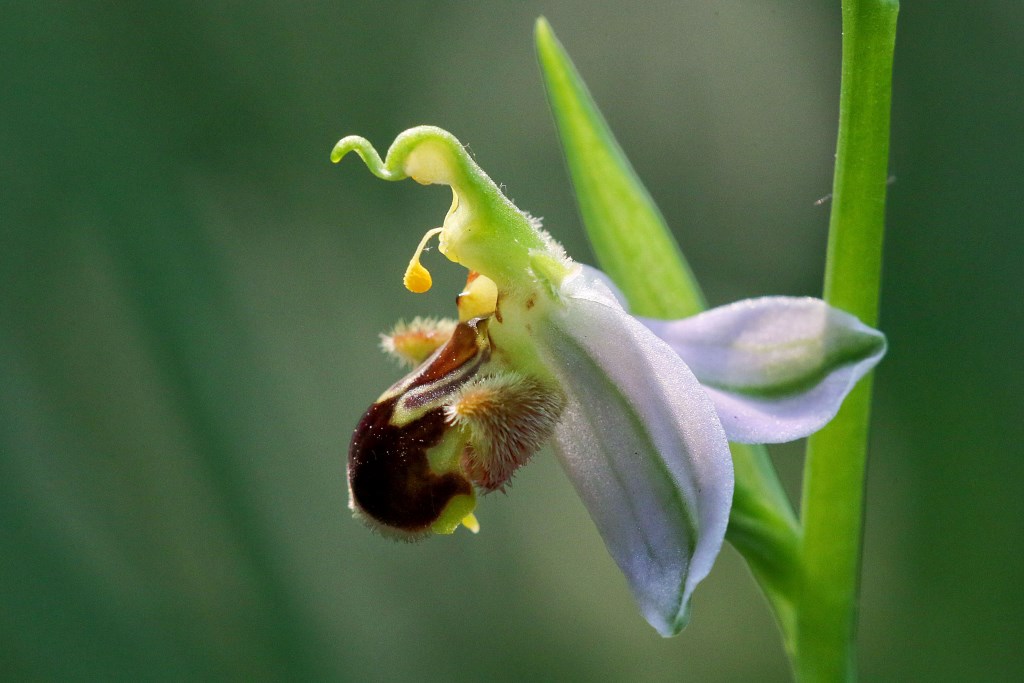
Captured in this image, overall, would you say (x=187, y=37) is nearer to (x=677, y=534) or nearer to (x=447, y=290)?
(x=447, y=290)

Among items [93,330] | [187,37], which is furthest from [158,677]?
[187,37]

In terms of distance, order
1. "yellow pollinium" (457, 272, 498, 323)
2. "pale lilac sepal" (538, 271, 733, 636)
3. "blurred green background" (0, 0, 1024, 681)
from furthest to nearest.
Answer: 1. "blurred green background" (0, 0, 1024, 681)
2. "yellow pollinium" (457, 272, 498, 323)
3. "pale lilac sepal" (538, 271, 733, 636)

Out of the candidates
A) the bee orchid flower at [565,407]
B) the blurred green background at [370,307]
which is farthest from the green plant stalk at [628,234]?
the blurred green background at [370,307]

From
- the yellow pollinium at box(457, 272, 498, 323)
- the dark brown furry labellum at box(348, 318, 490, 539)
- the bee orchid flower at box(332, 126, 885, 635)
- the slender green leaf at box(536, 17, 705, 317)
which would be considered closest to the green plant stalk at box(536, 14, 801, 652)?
the slender green leaf at box(536, 17, 705, 317)

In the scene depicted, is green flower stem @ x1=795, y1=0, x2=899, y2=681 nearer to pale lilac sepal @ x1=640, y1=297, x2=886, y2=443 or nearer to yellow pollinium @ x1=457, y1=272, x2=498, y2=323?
pale lilac sepal @ x1=640, y1=297, x2=886, y2=443

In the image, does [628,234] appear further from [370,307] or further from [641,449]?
A: [370,307]
